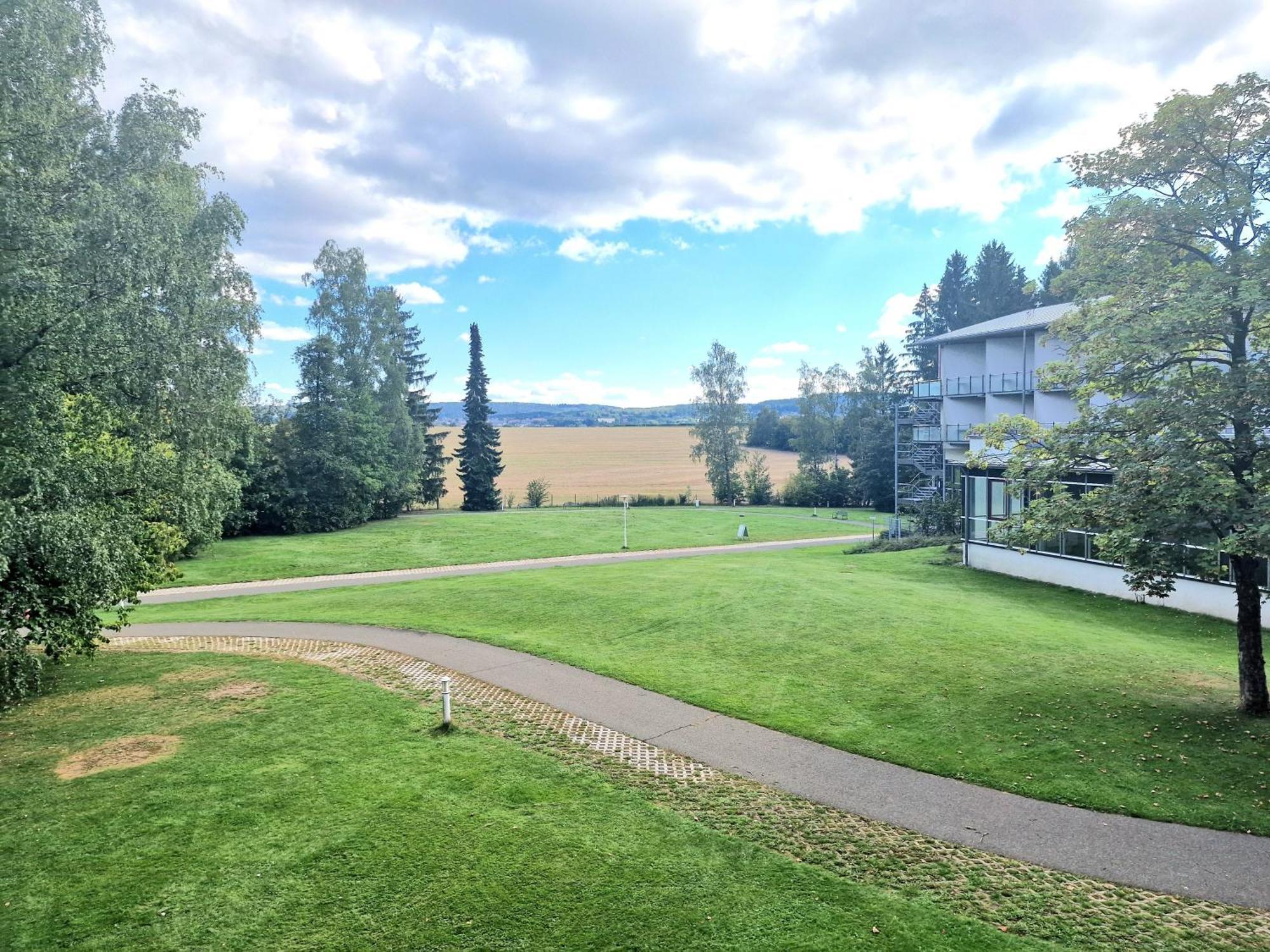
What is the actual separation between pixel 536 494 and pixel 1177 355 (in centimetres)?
5686

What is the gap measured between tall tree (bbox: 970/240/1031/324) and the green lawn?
28186mm

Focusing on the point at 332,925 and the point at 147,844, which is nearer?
the point at 332,925

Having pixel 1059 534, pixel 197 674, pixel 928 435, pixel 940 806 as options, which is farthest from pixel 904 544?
pixel 197 674

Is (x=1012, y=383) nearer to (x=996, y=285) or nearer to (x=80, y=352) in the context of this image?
(x=80, y=352)

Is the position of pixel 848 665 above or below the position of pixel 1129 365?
below

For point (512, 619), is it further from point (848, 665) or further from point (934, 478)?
point (934, 478)

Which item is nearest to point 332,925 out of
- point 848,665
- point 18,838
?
point 18,838

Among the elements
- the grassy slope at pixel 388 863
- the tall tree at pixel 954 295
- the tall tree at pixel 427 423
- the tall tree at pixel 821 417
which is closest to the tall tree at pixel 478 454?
the tall tree at pixel 427 423

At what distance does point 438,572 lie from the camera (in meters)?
29.0

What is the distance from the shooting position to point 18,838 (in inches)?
304

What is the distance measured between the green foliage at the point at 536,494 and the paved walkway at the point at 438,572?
95.7 ft

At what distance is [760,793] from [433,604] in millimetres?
13109

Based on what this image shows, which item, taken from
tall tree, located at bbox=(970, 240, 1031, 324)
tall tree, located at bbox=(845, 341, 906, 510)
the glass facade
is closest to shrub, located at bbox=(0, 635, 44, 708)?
the glass facade

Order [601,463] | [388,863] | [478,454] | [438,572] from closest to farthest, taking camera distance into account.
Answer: [388,863], [438,572], [478,454], [601,463]
